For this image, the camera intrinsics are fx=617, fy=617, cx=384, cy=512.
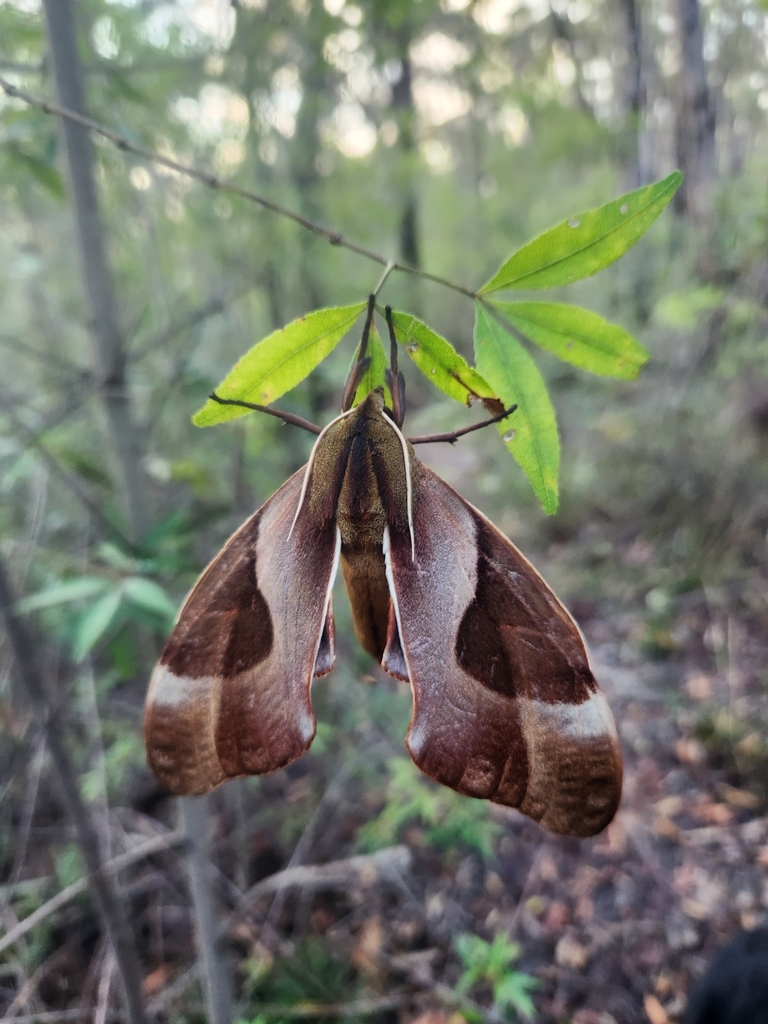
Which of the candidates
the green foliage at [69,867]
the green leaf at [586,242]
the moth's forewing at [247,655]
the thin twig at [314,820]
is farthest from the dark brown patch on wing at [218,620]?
the green foliage at [69,867]

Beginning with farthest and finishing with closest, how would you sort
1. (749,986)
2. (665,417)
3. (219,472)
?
(665,417), (219,472), (749,986)

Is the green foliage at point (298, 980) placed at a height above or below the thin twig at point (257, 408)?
below

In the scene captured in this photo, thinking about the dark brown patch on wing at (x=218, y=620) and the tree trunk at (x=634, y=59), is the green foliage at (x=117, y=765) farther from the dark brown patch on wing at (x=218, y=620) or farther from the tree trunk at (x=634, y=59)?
the tree trunk at (x=634, y=59)

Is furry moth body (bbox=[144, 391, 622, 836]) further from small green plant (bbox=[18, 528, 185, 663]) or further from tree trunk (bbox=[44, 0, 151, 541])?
tree trunk (bbox=[44, 0, 151, 541])

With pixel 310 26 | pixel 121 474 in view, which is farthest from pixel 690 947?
pixel 310 26

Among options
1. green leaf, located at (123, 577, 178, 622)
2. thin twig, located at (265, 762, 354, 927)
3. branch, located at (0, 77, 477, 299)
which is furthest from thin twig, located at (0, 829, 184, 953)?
branch, located at (0, 77, 477, 299)

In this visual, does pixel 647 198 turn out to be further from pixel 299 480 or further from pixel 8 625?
pixel 8 625
